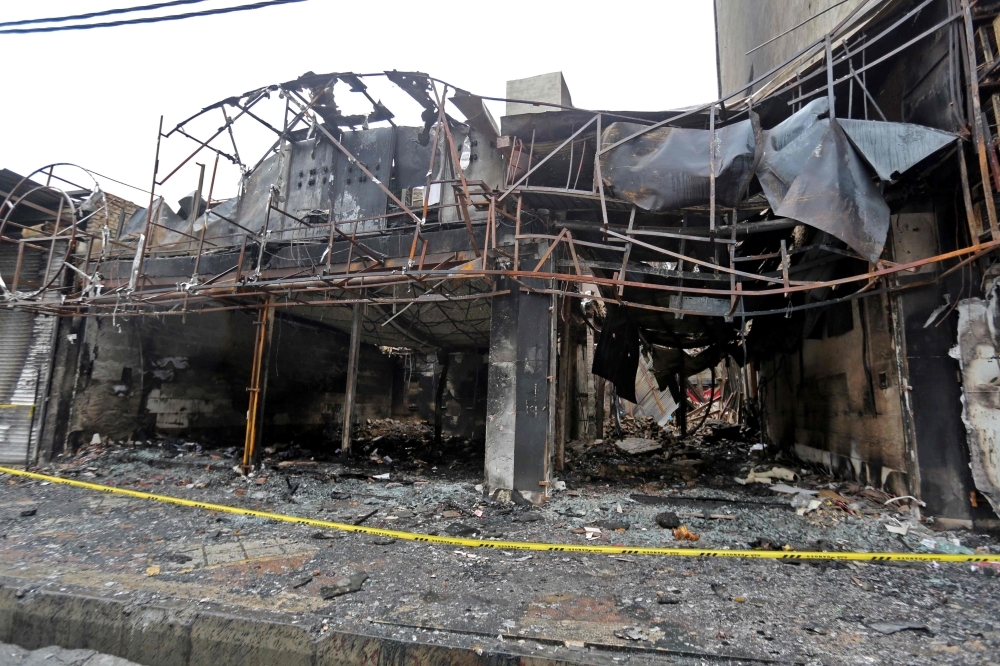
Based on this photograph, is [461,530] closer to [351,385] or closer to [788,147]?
[351,385]

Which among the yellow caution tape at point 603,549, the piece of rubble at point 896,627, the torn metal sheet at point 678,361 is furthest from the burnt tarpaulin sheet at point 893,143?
the torn metal sheet at point 678,361

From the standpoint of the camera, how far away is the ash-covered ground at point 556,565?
322 cm

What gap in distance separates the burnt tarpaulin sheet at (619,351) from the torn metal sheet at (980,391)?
4.68 m

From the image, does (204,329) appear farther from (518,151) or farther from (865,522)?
(865,522)

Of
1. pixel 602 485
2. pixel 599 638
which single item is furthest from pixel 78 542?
pixel 602 485

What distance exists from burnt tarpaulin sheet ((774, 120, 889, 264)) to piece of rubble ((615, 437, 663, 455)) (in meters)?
7.30

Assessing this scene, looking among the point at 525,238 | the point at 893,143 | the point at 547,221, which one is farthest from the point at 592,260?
the point at 893,143

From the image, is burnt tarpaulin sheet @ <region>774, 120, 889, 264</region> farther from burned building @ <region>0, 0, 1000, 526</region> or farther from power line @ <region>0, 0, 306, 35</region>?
power line @ <region>0, 0, 306, 35</region>

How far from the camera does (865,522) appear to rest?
18.1ft

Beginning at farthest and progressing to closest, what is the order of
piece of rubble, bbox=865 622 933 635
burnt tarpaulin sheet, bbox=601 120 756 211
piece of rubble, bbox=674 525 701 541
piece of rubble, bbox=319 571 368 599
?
1. burnt tarpaulin sheet, bbox=601 120 756 211
2. piece of rubble, bbox=674 525 701 541
3. piece of rubble, bbox=319 571 368 599
4. piece of rubble, bbox=865 622 933 635

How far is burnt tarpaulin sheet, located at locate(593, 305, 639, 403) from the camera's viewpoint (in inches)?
375

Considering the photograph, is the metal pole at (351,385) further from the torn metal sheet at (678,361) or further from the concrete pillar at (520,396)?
the torn metal sheet at (678,361)

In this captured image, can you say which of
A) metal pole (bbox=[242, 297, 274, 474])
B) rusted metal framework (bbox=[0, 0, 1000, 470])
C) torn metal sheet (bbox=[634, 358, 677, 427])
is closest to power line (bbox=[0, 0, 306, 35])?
rusted metal framework (bbox=[0, 0, 1000, 470])

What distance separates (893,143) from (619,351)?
5738mm
